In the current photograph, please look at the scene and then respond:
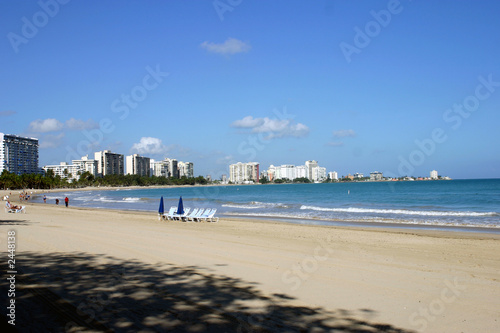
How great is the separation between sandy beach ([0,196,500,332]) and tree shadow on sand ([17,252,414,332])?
1 centimetres

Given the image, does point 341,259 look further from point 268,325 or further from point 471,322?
point 268,325

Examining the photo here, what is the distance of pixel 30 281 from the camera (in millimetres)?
6555

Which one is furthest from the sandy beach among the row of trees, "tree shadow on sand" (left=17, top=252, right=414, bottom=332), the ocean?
the row of trees

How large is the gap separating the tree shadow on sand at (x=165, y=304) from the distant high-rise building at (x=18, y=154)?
166 m

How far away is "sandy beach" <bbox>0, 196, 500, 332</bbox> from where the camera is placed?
4.95m

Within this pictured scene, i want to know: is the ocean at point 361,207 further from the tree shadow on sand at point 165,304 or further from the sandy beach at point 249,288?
the tree shadow on sand at point 165,304

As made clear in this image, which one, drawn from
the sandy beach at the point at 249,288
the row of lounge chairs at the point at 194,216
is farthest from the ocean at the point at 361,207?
the sandy beach at the point at 249,288

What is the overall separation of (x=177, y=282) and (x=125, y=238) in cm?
652

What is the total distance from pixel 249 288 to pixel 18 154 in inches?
7120

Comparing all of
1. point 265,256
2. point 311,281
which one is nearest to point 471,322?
point 311,281

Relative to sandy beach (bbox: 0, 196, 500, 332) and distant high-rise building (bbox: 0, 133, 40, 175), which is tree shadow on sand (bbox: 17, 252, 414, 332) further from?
distant high-rise building (bbox: 0, 133, 40, 175)

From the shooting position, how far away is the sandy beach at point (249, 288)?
16.2 feet

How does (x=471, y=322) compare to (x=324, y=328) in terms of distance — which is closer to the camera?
(x=324, y=328)

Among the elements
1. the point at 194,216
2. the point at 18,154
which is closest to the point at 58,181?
the point at 18,154
